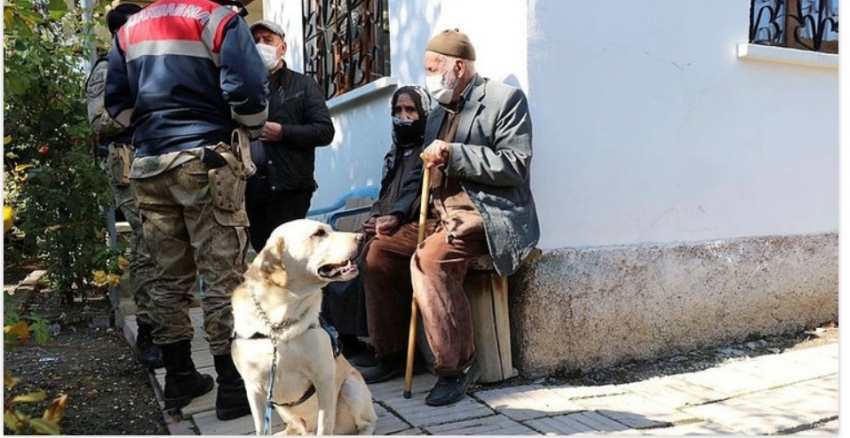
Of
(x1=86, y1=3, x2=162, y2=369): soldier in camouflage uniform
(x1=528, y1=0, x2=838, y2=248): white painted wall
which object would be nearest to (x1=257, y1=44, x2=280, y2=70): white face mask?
(x1=86, y1=3, x2=162, y2=369): soldier in camouflage uniform

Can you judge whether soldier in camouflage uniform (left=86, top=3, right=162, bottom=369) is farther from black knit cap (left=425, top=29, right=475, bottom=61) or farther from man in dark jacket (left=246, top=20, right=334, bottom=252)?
black knit cap (left=425, top=29, right=475, bottom=61)

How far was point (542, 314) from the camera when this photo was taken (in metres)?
3.82

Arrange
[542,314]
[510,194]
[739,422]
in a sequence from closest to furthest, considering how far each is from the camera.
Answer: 1. [739,422]
2. [510,194]
3. [542,314]

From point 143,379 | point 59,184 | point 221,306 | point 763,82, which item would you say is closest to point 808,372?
point 763,82

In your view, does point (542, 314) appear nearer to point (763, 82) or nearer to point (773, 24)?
point (763, 82)

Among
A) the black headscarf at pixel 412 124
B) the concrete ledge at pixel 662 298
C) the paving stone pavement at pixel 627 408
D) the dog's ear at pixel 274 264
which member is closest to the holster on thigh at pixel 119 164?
the paving stone pavement at pixel 627 408

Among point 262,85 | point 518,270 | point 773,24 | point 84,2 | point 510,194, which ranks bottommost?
point 518,270

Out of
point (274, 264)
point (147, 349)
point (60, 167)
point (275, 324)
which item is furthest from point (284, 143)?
point (60, 167)

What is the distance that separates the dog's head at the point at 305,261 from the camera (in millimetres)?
2695

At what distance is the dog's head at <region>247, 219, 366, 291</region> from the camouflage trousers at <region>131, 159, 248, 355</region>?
0.52 metres

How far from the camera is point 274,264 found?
269 centimetres

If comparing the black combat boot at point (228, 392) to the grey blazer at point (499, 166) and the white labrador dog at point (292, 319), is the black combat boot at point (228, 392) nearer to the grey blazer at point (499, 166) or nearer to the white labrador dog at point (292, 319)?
the white labrador dog at point (292, 319)

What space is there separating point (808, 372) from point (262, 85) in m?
3.28

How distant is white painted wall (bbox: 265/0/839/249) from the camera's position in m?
3.89
